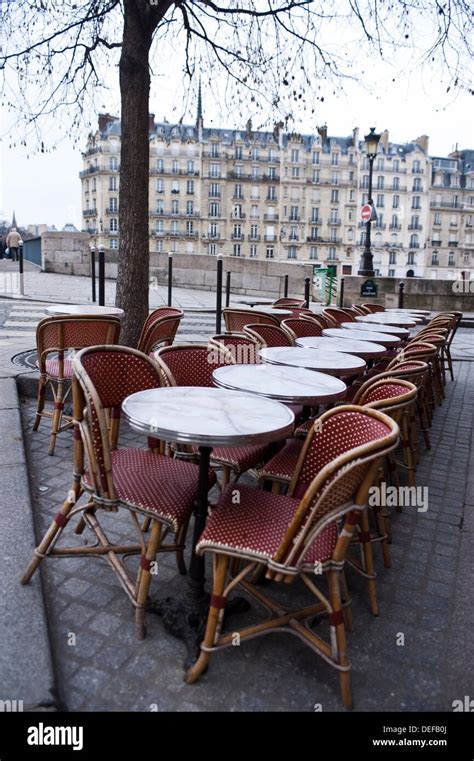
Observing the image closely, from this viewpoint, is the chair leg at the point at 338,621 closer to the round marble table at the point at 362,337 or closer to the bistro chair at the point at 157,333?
the bistro chair at the point at 157,333

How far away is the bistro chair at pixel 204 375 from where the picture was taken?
311cm

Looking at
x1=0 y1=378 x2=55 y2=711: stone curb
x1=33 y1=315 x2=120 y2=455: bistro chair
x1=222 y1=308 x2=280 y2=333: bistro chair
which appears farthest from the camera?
x1=222 y1=308 x2=280 y2=333: bistro chair

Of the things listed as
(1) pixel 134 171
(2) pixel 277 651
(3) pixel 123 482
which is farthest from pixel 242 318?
(2) pixel 277 651

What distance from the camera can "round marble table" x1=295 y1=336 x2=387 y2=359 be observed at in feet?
15.5

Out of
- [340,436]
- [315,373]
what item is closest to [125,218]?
[315,373]

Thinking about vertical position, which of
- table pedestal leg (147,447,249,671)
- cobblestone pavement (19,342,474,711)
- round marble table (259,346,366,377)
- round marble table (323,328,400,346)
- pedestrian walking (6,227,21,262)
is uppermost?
pedestrian walking (6,227,21,262)

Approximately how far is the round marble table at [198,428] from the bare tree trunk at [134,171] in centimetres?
345

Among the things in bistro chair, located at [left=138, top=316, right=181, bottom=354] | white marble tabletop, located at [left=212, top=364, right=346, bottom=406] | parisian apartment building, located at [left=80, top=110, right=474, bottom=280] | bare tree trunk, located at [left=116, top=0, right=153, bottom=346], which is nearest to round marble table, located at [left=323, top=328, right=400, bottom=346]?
bistro chair, located at [left=138, top=316, right=181, bottom=354]

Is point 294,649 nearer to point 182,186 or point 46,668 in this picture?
point 46,668

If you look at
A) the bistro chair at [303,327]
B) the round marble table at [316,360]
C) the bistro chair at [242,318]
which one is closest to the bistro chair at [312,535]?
the round marble table at [316,360]

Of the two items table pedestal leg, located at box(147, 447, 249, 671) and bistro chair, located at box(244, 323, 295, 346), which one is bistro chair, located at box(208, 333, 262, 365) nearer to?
bistro chair, located at box(244, 323, 295, 346)

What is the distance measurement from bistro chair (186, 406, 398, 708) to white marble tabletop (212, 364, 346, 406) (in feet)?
1.60

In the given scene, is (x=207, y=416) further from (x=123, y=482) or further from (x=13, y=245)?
(x=13, y=245)

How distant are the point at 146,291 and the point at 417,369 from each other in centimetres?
345
